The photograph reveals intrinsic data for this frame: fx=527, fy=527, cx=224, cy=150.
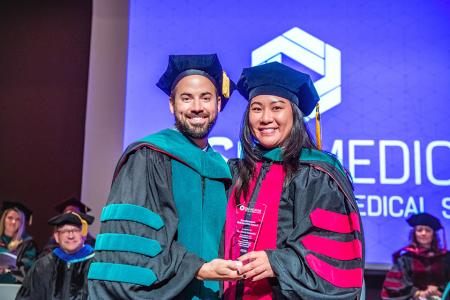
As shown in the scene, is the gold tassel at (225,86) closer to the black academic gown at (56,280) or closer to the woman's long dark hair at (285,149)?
the woman's long dark hair at (285,149)

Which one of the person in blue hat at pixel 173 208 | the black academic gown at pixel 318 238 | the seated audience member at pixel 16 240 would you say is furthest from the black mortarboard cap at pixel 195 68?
the seated audience member at pixel 16 240

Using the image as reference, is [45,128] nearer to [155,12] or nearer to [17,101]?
[17,101]

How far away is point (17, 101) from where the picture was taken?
7.51m

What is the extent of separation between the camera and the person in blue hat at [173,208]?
80.7 inches

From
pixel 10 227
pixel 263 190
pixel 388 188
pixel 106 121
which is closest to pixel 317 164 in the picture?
pixel 263 190

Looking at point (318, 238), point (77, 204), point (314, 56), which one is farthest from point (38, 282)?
point (318, 238)

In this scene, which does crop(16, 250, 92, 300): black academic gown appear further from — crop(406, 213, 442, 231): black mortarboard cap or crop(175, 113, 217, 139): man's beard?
crop(406, 213, 442, 231): black mortarboard cap

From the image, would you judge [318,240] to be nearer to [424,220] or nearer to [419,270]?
[424,220]

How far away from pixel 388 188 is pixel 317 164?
11.1 feet

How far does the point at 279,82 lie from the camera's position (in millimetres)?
2480

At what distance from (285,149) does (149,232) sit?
2.40 feet

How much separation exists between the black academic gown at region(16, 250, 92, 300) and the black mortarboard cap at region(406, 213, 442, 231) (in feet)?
10.8

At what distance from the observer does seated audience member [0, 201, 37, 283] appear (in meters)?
6.46

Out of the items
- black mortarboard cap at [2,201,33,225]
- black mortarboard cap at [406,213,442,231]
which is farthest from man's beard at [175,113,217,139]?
black mortarboard cap at [2,201,33,225]
